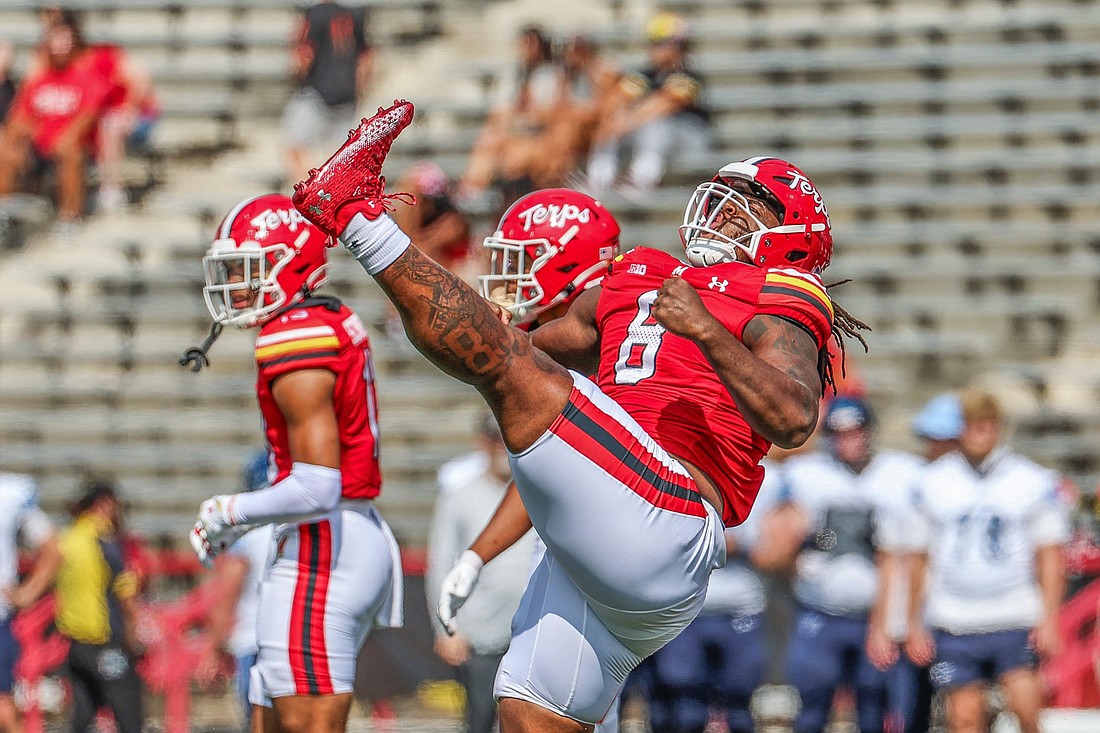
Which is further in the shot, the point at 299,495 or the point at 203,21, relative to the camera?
the point at 203,21

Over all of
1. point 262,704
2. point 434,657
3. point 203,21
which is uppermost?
point 203,21

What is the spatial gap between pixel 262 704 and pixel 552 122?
23.9 feet

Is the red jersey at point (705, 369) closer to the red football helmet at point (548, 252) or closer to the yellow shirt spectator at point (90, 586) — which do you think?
the red football helmet at point (548, 252)

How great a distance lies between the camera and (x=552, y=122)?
11.5m

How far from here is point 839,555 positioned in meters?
7.82

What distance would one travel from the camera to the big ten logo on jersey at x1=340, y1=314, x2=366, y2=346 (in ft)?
16.3

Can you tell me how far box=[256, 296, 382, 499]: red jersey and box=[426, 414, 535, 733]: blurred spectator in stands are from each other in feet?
8.63

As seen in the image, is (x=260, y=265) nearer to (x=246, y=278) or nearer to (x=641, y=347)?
(x=246, y=278)

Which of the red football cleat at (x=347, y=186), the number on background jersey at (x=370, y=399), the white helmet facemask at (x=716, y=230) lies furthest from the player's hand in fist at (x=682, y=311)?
the number on background jersey at (x=370, y=399)

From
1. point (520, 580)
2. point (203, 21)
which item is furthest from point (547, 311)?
point (203, 21)

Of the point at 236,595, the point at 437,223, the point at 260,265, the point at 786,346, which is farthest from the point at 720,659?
the point at 786,346

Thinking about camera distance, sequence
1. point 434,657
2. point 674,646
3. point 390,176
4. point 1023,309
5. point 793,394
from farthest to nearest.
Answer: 1. point 390,176
2. point 1023,309
3. point 434,657
4. point 674,646
5. point 793,394

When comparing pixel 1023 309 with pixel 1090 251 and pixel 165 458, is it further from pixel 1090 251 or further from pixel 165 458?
pixel 165 458

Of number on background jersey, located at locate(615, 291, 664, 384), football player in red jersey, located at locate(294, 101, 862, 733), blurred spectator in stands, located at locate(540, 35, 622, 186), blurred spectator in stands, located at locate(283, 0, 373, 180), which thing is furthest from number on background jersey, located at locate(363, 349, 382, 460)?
blurred spectator in stands, located at locate(283, 0, 373, 180)
